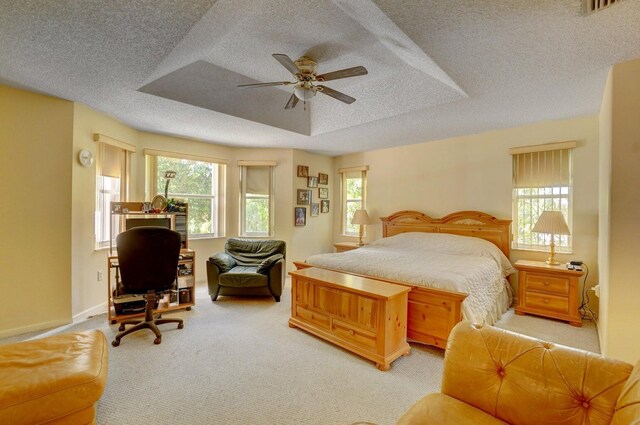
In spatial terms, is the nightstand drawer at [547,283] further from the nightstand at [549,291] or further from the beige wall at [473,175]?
the beige wall at [473,175]

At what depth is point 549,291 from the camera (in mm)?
3367

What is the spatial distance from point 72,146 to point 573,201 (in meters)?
6.06

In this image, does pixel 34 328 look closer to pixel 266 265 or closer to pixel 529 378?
pixel 266 265

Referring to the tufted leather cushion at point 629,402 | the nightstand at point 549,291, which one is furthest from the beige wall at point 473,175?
the tufted leather cushion at point 629,402

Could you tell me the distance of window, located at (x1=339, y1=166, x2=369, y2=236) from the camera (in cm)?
590

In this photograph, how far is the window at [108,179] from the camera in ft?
12.0

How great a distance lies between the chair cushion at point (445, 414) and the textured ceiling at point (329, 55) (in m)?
2.09

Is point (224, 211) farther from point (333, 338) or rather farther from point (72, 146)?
point (333, 338)

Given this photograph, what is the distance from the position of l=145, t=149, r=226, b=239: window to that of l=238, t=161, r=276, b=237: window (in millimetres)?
459

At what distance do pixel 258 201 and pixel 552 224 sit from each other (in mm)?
4485

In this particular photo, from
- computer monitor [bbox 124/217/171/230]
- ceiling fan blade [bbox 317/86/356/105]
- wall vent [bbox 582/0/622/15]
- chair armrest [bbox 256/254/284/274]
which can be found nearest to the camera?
wall vent [bbox 582/0/622/15]

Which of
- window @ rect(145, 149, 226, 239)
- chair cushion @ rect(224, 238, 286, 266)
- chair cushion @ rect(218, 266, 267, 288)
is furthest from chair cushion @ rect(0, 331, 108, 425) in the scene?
window @ rect(145, 149, 226, 239)

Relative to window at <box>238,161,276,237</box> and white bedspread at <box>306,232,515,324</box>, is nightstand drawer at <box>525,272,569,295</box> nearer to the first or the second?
white bedspread at <box>306,232,515,324</box>

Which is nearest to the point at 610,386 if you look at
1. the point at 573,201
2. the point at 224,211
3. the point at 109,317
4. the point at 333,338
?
the point at 333,338
